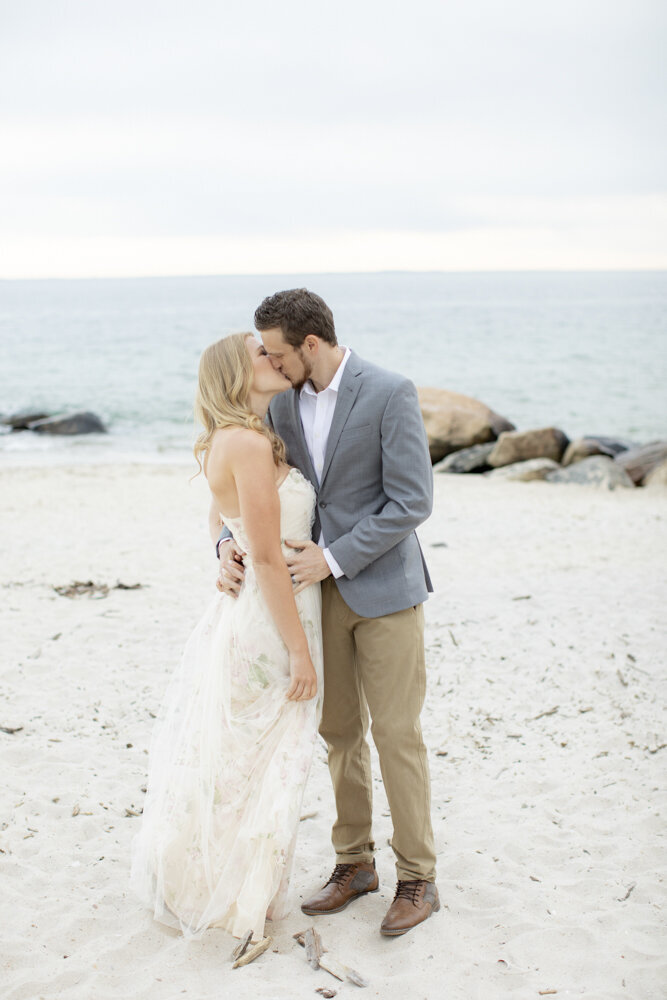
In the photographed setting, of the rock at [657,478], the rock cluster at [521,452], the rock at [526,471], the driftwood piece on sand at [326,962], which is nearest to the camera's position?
the driftwood piece on sand at [326,962]

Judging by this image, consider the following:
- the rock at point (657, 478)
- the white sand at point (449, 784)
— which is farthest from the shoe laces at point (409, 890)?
the rock at point (657, 478)

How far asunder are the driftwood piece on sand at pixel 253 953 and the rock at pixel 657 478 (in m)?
12.4

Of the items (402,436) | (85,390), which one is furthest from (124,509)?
(85,390)

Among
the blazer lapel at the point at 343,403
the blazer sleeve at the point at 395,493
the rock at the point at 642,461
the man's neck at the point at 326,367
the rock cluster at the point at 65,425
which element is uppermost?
the man's neck at the point at 326,367

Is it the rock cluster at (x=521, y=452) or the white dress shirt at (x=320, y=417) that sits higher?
the white dress shirt at (x=320, y=417)

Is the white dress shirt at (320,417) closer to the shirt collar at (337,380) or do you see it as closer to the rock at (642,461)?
the shirt collar at (337,380)

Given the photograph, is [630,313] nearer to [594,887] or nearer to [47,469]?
[47,469]

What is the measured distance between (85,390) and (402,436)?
102ft

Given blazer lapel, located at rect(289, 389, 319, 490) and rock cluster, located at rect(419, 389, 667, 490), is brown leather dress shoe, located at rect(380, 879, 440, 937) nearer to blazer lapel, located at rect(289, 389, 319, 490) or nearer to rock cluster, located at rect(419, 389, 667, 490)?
blazer lapel, located at rect(289, 389, 319, 490)

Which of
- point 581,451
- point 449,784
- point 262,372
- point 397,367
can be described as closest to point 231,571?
point 262,372

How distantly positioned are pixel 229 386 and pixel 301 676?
3.77 feet

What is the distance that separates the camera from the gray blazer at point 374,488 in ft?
10.8

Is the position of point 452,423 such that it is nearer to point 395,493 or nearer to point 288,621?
point 395,493

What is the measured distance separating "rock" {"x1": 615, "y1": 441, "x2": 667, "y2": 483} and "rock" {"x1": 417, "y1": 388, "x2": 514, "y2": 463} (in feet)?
9.70
